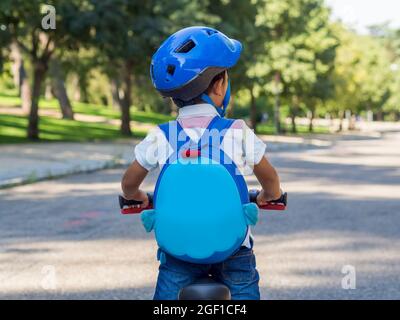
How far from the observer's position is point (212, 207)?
8.63 ft

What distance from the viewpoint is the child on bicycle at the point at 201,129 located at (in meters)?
2.70

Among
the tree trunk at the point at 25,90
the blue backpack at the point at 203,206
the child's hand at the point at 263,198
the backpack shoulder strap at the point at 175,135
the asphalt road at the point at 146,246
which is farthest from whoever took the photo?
the tree trunk at the point at 25,90

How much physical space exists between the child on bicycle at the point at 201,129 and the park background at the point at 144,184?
9.39ft

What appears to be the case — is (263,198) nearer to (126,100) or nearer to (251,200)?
(251,200)

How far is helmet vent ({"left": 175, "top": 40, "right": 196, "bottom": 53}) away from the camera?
2697 millimetres

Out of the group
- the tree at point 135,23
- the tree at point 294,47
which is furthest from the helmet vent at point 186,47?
the tree at point 294,47

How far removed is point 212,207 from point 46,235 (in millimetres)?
6113

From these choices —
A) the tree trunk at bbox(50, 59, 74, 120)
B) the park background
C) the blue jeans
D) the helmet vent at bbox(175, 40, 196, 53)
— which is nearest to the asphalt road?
the park background

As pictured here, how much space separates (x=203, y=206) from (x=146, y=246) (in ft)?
16.9

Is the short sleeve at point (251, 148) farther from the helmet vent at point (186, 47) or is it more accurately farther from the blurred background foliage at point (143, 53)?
the blurred background foliage at point (143, 53)
